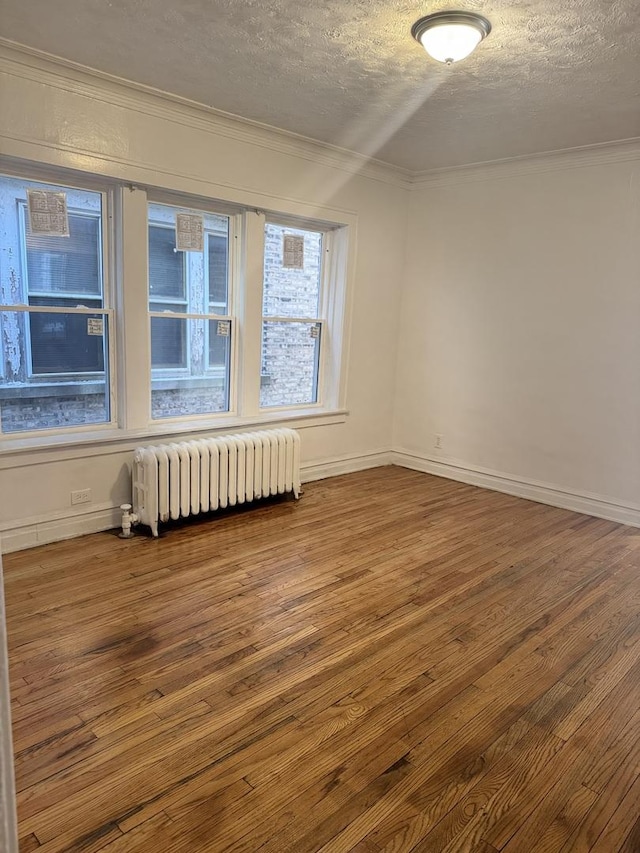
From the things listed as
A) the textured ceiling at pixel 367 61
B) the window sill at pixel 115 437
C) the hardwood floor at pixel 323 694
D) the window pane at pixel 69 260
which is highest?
the textured ceiling at pixel 367 61

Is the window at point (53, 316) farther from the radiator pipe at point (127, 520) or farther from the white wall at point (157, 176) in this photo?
the radiator pipe at point (127, 520)

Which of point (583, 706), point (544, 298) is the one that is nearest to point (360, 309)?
point (544, 298)

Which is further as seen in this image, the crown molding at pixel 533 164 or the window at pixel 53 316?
the crown molding at pixel 533 164

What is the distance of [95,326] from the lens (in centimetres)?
365

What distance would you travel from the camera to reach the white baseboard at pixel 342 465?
5.04 metres

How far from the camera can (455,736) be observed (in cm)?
206

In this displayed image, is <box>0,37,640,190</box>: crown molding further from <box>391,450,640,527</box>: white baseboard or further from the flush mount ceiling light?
<box>391,450,640,527</box>: white baseboard

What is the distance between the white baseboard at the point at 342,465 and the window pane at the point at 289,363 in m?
0.59

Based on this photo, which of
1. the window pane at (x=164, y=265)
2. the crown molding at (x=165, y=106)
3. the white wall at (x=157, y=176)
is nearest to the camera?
the crown molding at (x=165, y=106)

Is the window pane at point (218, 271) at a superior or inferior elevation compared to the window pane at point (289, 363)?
superior

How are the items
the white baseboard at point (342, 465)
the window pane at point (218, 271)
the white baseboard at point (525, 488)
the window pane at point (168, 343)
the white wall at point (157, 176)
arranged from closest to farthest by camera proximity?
the white wall at point (157, 176)
the window pane at point (168, 343)
the window pane at point (218, 271)
the white baseboard at point (525, 488)
the white baseboard at point (342, 465)

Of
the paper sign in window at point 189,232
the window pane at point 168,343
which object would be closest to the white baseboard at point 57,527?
the window pane at point 168,343

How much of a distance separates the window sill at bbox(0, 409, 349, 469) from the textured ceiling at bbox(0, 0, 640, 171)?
84.7 inches

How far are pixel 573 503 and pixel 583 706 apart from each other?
260 centimetres
